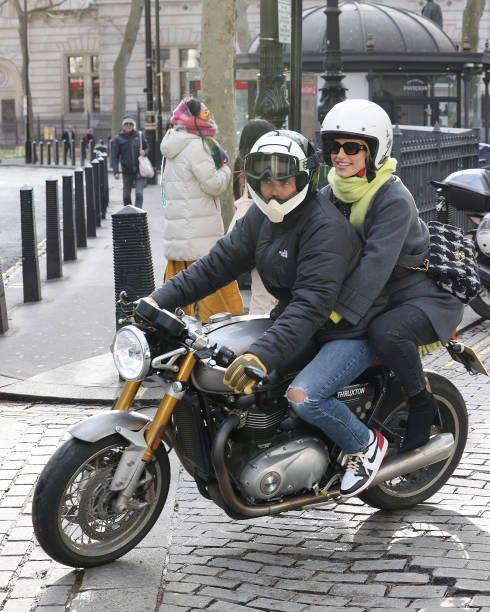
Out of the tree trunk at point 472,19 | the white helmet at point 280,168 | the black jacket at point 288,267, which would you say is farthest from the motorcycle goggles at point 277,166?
the tree trunk at point 472,19

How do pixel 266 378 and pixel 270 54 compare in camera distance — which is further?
pixel 270 54

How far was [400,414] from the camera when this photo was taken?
5.41 m

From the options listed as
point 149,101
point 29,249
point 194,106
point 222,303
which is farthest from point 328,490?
point 149,101

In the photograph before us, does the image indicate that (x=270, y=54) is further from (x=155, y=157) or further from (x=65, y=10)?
(x=65, y=10)

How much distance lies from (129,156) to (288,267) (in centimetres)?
1653

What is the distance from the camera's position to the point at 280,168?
4.87 meters

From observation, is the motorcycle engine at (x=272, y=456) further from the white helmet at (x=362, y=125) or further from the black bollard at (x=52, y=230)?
the black bollard at (x=52, y=230)

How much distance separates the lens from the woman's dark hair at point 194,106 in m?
8.84

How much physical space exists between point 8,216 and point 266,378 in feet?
57.6

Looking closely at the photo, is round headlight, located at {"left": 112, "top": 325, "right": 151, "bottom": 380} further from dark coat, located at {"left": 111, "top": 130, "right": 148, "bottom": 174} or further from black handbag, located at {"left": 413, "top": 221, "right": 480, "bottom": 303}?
dark coat, located at {"left": 111, "top": 130, "right": 148, "bottom": 174}

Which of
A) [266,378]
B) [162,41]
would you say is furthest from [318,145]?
[162,41]

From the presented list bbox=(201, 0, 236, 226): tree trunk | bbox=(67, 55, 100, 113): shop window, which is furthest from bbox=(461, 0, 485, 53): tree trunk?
bbox=(67, 55, 100, 113): shop window

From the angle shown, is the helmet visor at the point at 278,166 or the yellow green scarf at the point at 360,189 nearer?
the helmet visor at the point at 278,166

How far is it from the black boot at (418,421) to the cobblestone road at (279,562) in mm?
364
